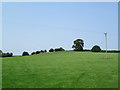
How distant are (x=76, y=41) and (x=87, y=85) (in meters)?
46.4

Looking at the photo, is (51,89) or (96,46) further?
(96,46)

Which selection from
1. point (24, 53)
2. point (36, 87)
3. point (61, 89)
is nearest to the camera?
point (61, 89)

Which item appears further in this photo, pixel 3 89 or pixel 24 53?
pixel 24 53

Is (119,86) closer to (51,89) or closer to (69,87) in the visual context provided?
(69,87)

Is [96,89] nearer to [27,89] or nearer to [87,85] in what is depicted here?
[87,85]

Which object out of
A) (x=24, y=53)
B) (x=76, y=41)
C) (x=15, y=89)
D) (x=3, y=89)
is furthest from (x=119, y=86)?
(x=76, y=41)

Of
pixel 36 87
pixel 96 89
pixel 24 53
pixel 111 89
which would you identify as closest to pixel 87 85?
pixel 96 89

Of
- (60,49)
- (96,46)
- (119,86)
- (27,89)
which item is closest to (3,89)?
(27,89)

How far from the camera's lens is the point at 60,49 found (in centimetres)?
4159

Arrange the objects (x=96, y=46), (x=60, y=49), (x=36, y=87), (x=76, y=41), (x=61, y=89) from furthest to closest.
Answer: (x=76, y=41)
(x=96, y=46)
(x=60, y=49)
(x=36, y=87)
(x=61, y=89)

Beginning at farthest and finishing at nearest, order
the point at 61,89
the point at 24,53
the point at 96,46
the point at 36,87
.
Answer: the point at 96,46 → the point at 24,53 → the point at 36,87 → the point at 61,89

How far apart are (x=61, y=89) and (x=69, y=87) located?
41cm

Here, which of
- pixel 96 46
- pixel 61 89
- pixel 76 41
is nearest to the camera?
pixel 61 89

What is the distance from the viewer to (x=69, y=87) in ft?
19.6
